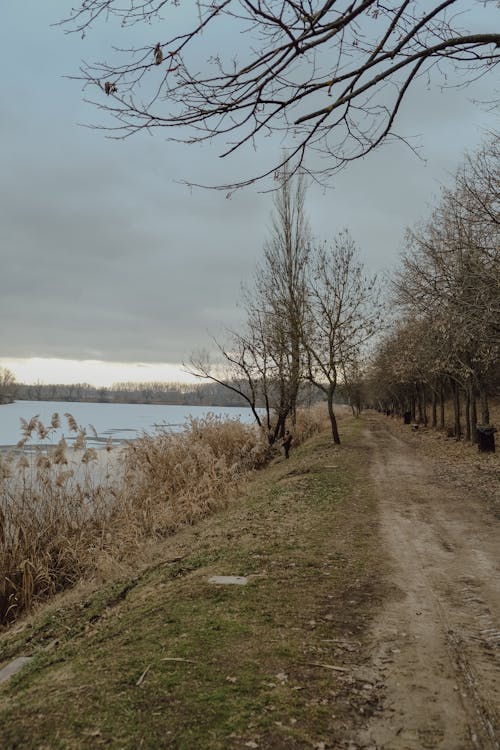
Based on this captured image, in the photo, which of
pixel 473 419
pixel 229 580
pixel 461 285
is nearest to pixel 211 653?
pixel 229 580

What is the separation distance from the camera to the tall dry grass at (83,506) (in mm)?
7527

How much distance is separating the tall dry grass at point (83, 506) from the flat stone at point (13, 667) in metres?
2.51

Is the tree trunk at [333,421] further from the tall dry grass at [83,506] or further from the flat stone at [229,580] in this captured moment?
the flat stone at [229,580]

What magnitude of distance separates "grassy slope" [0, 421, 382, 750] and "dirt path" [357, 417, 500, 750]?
191 millimetres

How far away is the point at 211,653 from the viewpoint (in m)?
3.54

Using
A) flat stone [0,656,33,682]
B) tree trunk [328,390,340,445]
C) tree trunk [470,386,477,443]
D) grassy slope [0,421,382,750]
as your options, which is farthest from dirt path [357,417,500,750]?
tree trunk [470,386,477,443]

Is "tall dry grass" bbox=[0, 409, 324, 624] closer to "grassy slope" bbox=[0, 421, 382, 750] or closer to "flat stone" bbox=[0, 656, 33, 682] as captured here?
"grassy slope" bbox=[0, 421, 382, 750]

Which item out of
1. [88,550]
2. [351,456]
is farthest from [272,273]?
[88,550]

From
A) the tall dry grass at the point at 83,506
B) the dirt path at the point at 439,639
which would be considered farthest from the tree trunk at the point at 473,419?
the dirt path at the point at 439,639

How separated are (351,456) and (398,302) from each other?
6465 millimetres

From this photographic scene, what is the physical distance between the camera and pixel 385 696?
3037 mm

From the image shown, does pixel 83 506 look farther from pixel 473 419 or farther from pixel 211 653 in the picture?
pixel 473 419

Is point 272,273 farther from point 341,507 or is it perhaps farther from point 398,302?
point 341,507

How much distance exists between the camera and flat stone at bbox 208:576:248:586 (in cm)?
504
